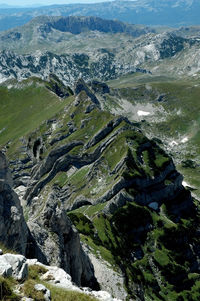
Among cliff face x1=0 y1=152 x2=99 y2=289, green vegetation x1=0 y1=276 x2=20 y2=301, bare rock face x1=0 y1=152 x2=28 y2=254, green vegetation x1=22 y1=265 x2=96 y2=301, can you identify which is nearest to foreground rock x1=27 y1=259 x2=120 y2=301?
green vegetation x1=22 y1=265 x2=96 y2=301

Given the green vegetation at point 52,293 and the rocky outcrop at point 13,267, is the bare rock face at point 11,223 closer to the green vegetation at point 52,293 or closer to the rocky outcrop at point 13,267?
the green vegetation at point 52,293

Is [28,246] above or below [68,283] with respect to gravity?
below

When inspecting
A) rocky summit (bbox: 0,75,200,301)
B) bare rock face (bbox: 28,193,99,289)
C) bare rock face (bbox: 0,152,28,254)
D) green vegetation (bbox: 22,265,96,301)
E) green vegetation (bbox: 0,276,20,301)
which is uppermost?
green vegetation (bbox: 0,276,20,301)

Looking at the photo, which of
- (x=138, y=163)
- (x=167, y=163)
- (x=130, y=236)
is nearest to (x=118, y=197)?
(x=130, y=236)

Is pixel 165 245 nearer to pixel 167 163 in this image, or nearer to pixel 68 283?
pixel 167 163

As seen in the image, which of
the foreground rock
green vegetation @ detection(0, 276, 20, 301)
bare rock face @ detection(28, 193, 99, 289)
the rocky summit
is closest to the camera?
green vegetation @ detection(0, 276, 20, 301)

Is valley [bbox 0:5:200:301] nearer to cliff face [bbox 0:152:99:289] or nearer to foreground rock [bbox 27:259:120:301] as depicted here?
cliff face [bbox 0:152:99:289]

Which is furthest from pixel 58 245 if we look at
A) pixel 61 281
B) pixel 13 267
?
pixel 13 267

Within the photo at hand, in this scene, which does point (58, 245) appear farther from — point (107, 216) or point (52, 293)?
point (107, 216)
